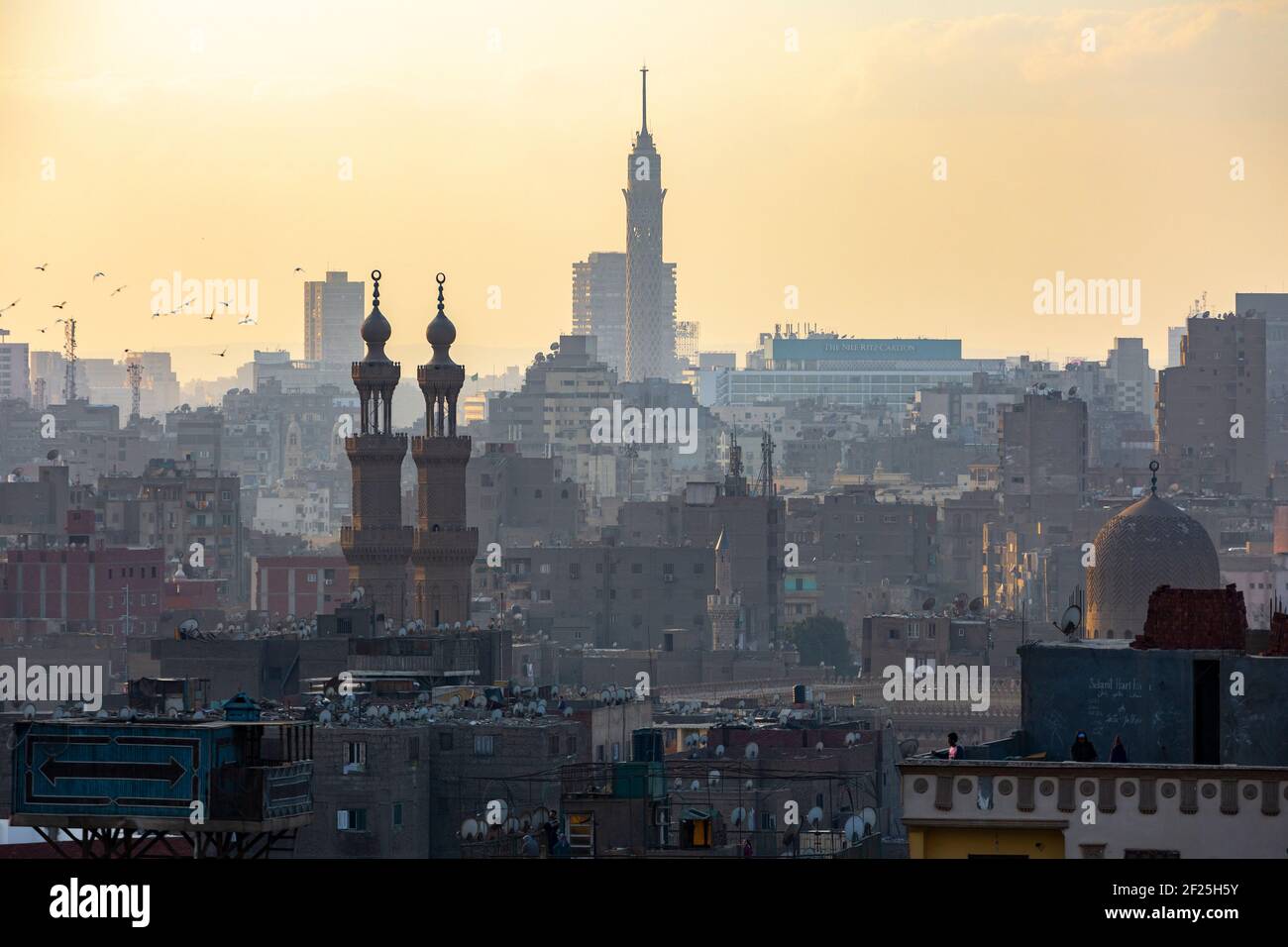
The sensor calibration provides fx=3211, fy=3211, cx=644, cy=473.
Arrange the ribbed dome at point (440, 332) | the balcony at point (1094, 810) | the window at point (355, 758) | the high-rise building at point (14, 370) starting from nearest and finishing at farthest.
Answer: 1. the balcony at point (1094, 810)
2. the window at point (355, 758)
3. the ribbed dome at point (440, 332)
4. the high-rise building at point (14, 370)

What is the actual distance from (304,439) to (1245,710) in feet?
507

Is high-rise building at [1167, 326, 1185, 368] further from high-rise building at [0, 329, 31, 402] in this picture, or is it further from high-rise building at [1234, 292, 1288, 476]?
high-rise building at [0, 329, 31, 402]

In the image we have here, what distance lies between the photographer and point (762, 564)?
85.8 metres

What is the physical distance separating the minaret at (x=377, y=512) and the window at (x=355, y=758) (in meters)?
19.3

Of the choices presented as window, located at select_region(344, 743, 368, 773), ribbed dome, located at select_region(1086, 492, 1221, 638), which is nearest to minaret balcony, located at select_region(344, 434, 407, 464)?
ribbed dome, located at select_region(1086, 492, 1221, 638)

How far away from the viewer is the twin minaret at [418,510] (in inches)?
2162

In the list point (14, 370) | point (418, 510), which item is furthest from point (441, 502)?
point (14, 370)

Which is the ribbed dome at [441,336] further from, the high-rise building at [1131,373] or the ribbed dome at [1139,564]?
the high-rise building at [1131,373]

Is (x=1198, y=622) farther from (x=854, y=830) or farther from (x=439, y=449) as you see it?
(x=439, y=449)

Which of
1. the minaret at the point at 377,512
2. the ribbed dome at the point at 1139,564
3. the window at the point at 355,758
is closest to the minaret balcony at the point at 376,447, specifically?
the minaret at the point at 377,512

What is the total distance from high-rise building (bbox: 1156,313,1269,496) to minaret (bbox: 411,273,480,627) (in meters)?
61.6

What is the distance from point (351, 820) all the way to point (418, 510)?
21645 millimetres

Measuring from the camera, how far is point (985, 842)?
16.2m
